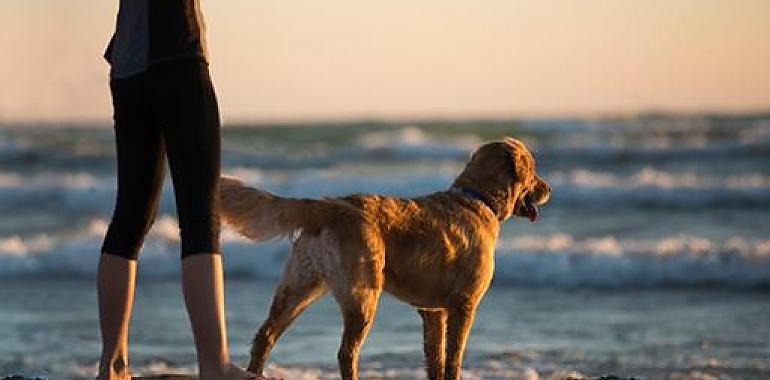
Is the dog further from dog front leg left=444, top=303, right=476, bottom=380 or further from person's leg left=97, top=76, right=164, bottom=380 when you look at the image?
person's leg left=97, top=76, right=164, bottom=380

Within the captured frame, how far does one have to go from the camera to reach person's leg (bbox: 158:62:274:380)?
479 cm

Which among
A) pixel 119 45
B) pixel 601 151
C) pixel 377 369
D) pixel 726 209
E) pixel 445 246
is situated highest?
pixel 601 151

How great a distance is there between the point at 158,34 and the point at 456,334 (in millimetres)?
2071

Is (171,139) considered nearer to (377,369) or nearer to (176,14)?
(176,14)

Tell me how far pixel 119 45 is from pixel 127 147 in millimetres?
375

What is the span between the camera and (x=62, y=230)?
59.4ft

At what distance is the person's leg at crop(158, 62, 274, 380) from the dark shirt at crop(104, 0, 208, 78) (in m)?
0.06

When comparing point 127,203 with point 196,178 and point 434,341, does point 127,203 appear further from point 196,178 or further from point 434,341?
point 434,341

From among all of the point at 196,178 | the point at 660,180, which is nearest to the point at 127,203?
the point at 196,178

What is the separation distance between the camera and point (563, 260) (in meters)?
13.3

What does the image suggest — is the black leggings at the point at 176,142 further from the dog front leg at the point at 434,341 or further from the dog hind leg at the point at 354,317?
the dog front leg at the point at 434,341

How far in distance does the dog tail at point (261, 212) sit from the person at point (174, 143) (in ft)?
1.86

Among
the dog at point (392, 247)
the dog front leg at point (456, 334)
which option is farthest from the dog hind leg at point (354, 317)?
the dog front leg at point (456, 334)

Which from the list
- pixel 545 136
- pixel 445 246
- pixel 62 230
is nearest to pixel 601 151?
pixel 545 136
